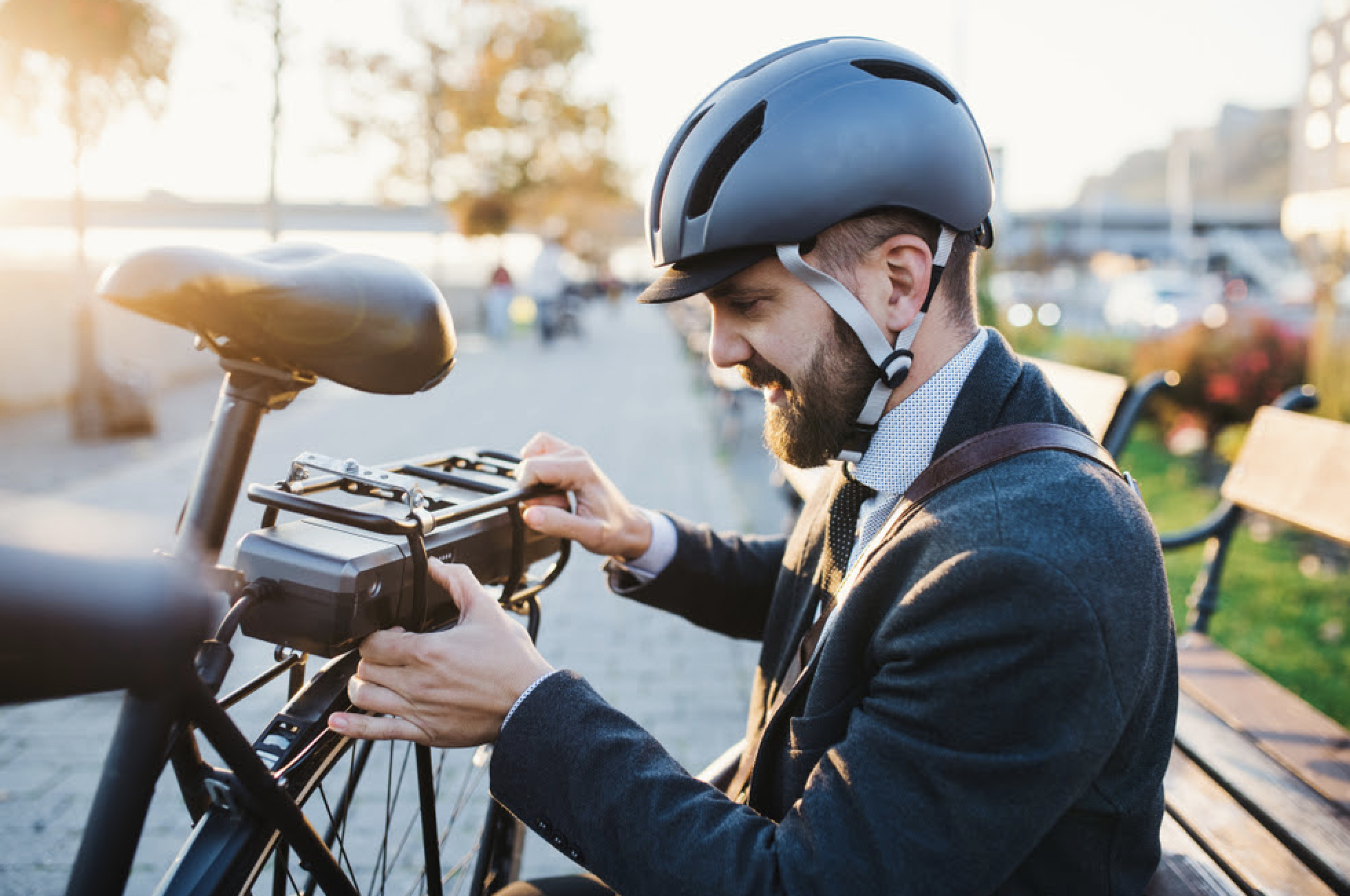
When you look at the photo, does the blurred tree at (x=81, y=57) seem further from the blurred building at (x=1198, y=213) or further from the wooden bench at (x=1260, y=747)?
the blurred building at (x=1198, y=213)

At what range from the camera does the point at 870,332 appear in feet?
5.26

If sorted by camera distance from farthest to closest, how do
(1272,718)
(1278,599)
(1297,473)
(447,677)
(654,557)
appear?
(1278,599) < (1297,473) < (1272,718) < (654,557) < (447,677)

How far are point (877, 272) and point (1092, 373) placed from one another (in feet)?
7.38

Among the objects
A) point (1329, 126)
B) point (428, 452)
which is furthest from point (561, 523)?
point (1329, 126)

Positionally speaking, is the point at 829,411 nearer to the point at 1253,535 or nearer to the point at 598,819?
the point at 598,819

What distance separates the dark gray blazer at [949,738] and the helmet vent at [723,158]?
0.61 meters

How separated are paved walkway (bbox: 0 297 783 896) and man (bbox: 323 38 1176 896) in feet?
2.18

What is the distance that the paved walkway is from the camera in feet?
10.5

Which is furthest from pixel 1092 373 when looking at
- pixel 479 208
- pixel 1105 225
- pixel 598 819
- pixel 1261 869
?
pixel 1105 225

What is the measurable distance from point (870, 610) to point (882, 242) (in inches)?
25.3

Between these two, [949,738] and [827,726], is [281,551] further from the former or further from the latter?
[949,738]

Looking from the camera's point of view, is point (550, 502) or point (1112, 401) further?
point (1112, 401)

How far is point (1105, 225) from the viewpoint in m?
115

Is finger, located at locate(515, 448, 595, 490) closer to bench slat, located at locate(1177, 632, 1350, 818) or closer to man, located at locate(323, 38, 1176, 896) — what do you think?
man, located at locate(323, 38, 1176, 896)
